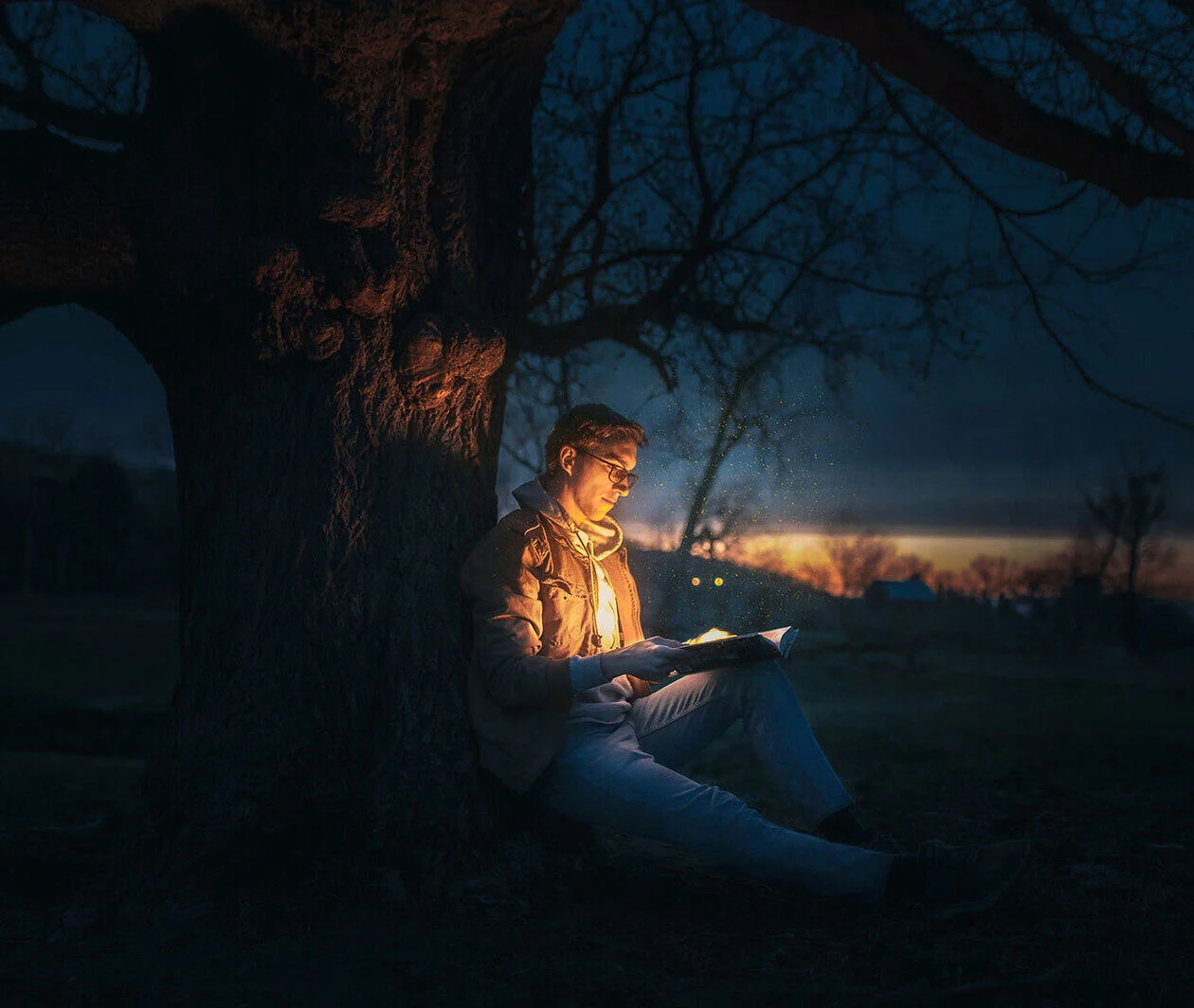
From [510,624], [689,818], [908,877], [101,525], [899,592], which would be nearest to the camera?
[908,877]

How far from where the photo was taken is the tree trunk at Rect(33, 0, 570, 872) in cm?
362

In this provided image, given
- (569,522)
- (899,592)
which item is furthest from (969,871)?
(899,592)

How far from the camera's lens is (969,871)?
314 centimetres

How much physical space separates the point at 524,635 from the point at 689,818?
0.88 m

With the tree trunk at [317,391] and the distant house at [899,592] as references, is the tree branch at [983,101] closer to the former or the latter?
the tree trunk at [317,391]

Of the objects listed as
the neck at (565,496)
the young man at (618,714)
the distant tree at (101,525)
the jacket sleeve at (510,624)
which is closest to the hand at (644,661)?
the young man at (618,714)

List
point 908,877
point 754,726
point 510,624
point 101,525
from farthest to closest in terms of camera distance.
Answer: point 101,525, point 754,726, point 510,624, point 908,877

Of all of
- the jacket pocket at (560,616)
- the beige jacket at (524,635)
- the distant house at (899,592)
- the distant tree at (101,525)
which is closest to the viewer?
the beige jacket at (524,635)

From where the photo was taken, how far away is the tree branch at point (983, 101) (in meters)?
4.40

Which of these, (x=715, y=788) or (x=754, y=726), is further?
(x=754, y=726)

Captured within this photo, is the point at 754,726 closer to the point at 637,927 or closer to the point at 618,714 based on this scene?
the point at 618,714

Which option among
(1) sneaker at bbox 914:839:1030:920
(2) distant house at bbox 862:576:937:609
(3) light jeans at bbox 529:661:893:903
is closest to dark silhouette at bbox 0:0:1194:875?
(3) light jeans at bbox 529:661:893:903

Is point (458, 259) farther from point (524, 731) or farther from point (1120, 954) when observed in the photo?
point (1120, 954)

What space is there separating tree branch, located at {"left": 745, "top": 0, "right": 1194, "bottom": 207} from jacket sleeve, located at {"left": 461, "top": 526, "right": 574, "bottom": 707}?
278 cm
